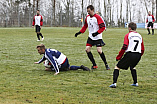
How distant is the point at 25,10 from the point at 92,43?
41815 mm

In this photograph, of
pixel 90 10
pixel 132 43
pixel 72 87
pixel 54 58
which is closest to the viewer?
pixel 132 43

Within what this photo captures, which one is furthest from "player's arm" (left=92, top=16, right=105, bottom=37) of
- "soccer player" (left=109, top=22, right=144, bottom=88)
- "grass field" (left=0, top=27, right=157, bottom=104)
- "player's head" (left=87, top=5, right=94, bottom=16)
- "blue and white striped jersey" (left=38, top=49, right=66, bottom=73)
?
"soccer player" (left=109, top=22, right=144, bottom=88)

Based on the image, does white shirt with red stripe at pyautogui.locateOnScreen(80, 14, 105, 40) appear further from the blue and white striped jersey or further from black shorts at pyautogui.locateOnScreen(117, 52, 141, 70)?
black shorts at pyautogui.locateOnScreen(117, 52, 141, 70)

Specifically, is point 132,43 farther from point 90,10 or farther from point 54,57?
point 90,10

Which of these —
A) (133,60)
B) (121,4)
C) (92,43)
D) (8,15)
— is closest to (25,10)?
(8,15)

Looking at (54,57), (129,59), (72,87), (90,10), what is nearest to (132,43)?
(129,59)

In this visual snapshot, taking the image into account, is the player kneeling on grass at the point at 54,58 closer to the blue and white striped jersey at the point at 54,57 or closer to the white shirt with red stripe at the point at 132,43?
the blue and white striped jersey at the point at 54,57

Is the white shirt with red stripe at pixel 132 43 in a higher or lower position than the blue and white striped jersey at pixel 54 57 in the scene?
higher

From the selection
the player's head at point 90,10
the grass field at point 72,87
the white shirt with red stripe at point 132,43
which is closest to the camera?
the grass field at point 72,87

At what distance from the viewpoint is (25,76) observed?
25.3 feet

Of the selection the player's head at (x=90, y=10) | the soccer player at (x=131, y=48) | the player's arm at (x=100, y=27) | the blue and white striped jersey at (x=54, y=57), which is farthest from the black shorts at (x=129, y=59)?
the player's head at (x=90, y=10)

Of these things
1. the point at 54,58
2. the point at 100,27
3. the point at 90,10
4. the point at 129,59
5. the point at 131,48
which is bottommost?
the point at 54,58

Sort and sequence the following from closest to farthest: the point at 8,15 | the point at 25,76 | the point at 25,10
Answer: the point at 25,76 → the point at 8,15 → the point at 25,10

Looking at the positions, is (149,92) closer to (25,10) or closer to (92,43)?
(92,43)
